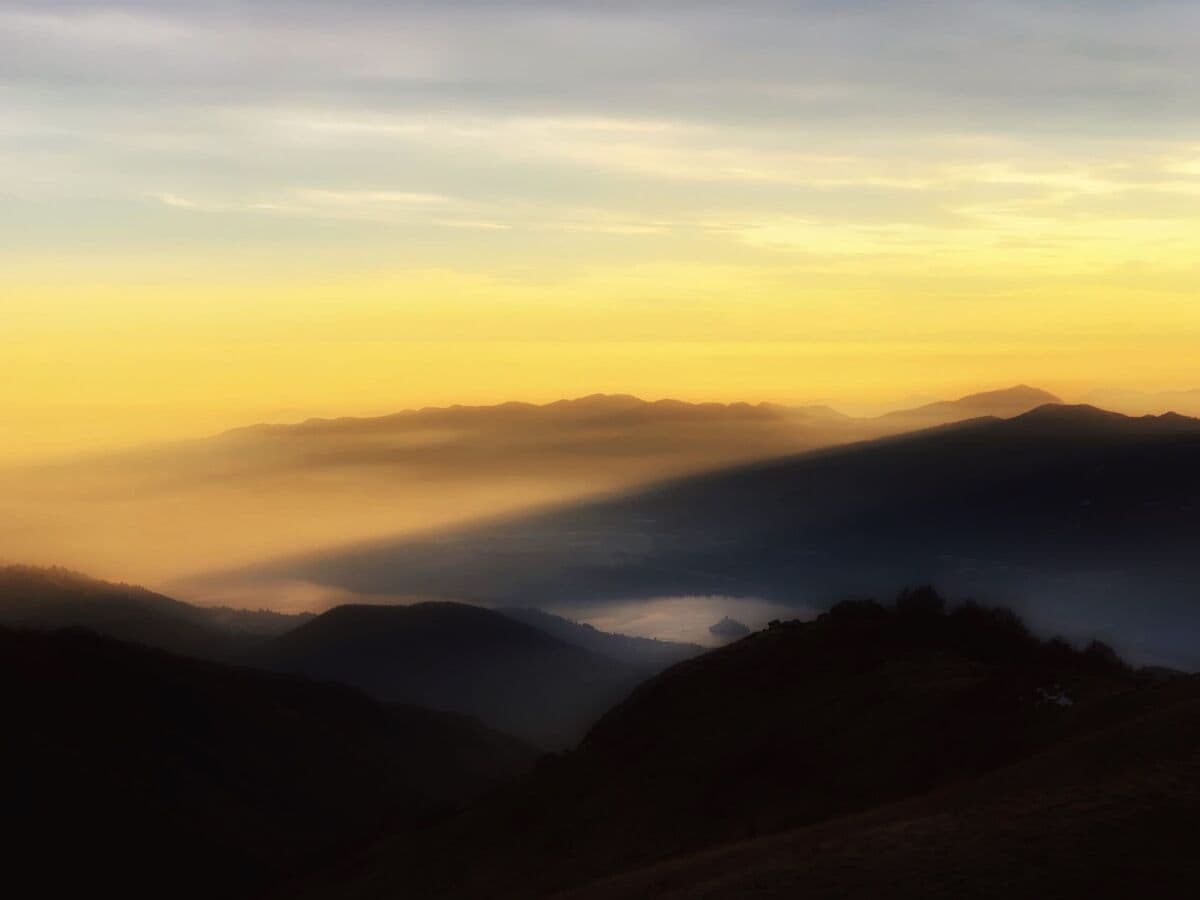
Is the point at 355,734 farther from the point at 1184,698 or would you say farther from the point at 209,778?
the point at 1184,698

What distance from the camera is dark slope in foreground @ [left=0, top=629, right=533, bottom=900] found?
8162 centimetres

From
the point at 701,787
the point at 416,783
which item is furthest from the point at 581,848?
the point at 416,783

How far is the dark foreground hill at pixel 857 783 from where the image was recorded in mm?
29594

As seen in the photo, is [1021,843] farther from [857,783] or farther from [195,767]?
[195,767]

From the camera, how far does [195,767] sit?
3939 inches

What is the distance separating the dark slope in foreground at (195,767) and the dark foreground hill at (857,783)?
10295 millimetres

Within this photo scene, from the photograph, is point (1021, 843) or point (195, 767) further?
point (195, 767)

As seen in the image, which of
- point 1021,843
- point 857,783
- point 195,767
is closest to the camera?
point 1021,843

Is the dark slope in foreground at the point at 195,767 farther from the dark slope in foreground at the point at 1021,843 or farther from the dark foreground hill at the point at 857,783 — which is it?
the dark slope in foreground at the point at 1021,843

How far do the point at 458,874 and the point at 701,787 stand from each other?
8.69 m

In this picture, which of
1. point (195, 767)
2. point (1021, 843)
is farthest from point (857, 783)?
point (195, 767)

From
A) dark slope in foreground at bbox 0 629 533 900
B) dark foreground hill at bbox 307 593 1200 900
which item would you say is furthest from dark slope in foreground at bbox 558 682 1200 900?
dark slope in foreground at bbox 0 629 533 900

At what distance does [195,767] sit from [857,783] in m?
66.2

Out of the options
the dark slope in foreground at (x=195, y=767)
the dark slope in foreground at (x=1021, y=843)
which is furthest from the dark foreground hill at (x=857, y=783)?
the dark slope in foreground at (x=195, y=767)
